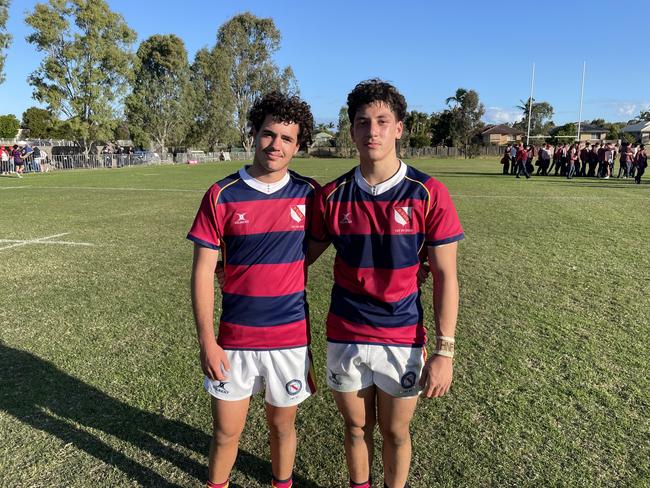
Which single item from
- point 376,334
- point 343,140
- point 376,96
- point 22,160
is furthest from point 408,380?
point 343,140

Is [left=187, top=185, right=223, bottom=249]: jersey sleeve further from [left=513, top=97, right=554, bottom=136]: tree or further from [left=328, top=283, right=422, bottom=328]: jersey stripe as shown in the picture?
[left=513, top=97, right=554, bottom=136]: tree

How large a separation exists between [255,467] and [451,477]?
109 cm

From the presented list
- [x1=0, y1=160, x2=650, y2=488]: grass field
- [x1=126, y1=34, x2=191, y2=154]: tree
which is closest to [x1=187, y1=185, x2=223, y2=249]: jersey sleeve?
[x1=0, y1=160, x2=650, y2=488]: grass field

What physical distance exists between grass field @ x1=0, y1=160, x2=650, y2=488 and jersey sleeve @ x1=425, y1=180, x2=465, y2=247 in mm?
1415

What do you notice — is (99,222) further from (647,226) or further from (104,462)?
(647,226)

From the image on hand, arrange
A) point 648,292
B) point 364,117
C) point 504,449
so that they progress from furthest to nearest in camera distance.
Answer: point 648,292 → point 504,449 → point 364,117

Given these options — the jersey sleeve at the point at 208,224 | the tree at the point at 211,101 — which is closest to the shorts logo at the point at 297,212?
the jersey sleeve at the point at 208,224

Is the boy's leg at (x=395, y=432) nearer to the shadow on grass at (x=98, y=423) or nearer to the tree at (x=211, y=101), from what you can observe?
the shadow on grass at (x=98, y=423)

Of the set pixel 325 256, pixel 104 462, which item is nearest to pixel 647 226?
pixel 325 256

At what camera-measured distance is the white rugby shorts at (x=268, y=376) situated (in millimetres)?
2133

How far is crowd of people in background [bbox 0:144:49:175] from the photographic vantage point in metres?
28.5

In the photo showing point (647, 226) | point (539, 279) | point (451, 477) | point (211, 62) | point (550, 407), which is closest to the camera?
point (451, 477)

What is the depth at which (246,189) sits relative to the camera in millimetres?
2096

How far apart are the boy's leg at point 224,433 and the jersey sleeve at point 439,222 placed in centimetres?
113
